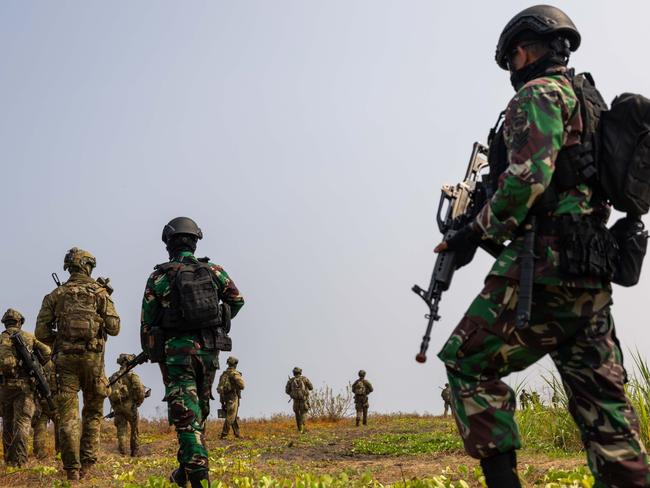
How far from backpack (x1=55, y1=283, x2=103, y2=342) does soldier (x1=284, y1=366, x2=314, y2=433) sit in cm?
1652

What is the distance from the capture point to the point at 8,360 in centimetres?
1197

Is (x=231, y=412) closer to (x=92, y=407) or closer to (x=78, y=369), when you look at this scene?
(x=92, y=407)

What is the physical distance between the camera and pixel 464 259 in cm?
371

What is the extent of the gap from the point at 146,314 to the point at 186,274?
0.52 metres

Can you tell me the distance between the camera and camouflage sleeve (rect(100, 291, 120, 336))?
31.1ft

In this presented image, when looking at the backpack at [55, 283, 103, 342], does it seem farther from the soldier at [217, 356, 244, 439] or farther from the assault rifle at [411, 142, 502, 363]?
the soldier at [217, 356, 244, 439]

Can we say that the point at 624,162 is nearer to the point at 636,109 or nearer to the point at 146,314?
the point at 636,109

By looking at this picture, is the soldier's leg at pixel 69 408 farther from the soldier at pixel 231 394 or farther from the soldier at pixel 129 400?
the soldier at pixel 231 394

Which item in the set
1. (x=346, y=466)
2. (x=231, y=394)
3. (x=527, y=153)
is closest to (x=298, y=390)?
(x=231, y=394)

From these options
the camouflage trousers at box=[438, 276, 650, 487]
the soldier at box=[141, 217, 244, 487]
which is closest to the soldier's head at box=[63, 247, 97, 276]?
the soldier at box=[141, 217, 244, 487]

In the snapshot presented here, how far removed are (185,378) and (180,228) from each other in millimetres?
1369

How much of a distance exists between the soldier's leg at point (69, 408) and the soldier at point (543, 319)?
6670mm

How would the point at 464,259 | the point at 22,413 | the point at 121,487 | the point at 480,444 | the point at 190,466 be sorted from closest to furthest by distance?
the point at 480,444, the point at 464,259, the point at 190,466, the point at 121,487, the point at 22,413

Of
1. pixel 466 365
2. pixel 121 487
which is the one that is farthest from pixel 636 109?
pixel 121 487
